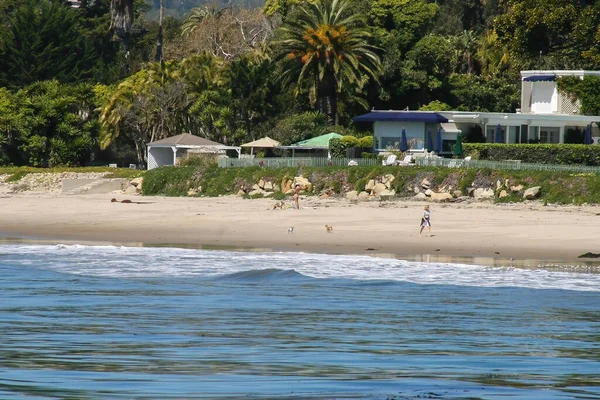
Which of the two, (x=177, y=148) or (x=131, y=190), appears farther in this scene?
(x=177, y=148)

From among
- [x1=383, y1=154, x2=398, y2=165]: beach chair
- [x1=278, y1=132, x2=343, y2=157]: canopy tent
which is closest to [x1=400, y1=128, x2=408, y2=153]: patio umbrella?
[x1=278, y1=132, x2=343, y2=157]: canopy tent

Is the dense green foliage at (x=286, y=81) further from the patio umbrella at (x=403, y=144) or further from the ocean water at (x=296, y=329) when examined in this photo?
the ocean water at (x=296, y=329)

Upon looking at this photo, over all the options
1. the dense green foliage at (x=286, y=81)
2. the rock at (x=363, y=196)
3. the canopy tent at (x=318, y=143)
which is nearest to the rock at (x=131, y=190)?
the canopy tent at (x=318, y=143)

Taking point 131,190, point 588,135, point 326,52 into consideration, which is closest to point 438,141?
point 588,135

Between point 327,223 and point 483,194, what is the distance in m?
7.44

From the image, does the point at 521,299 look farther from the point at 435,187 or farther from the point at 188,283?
the point at 435,187

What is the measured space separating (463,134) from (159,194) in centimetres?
1596

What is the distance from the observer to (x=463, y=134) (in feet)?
179

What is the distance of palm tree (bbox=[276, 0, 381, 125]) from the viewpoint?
5744 cm

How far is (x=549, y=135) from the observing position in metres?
54.9

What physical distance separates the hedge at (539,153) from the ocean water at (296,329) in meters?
21.3

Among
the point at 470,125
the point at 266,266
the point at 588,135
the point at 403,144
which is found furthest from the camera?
the point at 470,125

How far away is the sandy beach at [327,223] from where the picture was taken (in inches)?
1173

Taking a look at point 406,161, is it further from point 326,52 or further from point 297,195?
point 326,52
